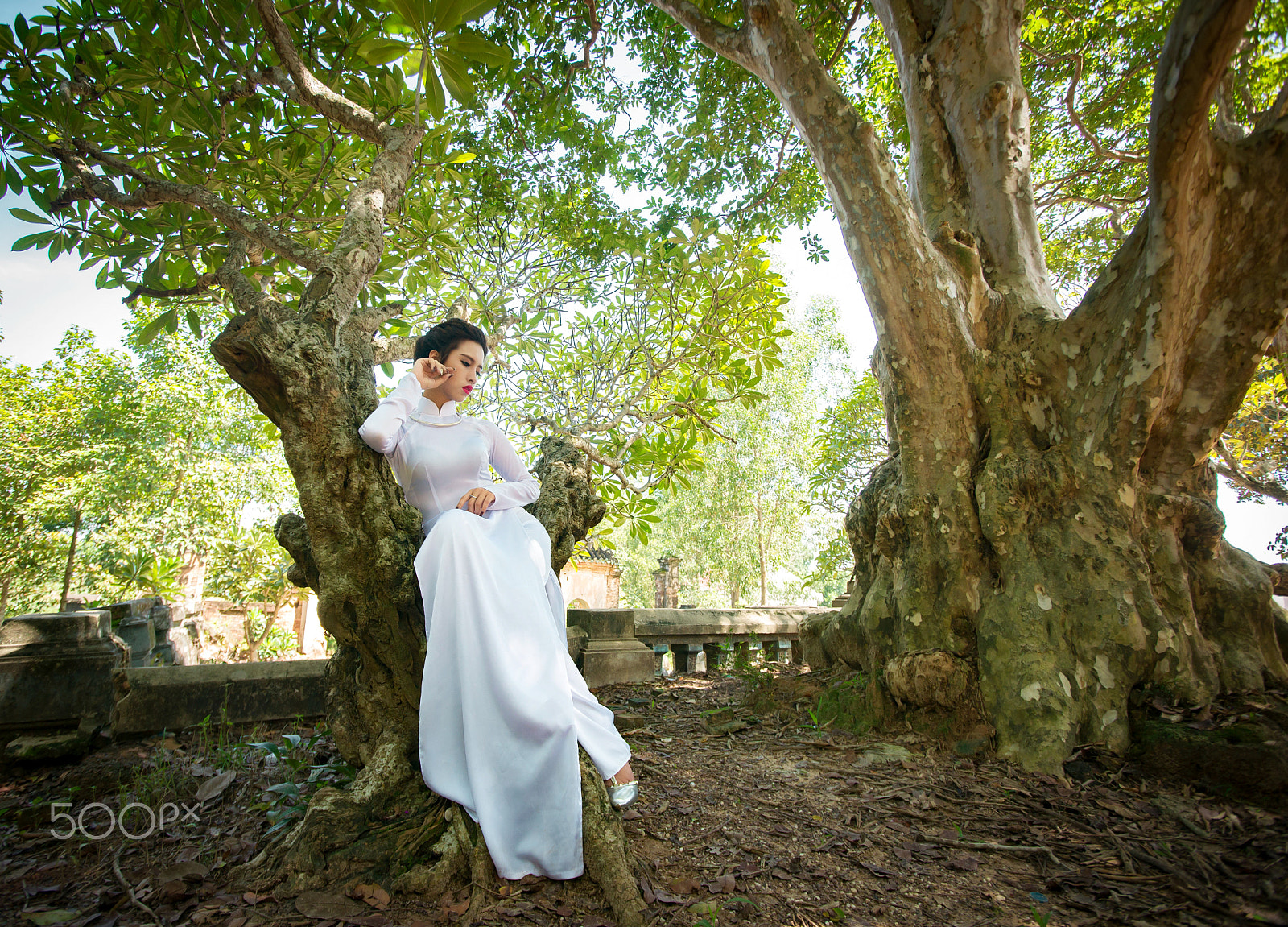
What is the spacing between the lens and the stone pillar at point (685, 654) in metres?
4.46

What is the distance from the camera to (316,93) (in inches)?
108

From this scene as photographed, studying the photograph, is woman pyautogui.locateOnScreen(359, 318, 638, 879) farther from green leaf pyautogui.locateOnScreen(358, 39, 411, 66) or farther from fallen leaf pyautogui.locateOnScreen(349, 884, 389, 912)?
green leaf pyautogui.locateOnScreen(358, 39, 411, 66)

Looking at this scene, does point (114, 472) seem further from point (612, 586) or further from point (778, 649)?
point (778, 649)

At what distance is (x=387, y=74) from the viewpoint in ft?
9.80

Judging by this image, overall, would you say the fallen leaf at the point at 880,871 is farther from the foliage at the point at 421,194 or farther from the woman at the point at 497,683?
the foliage at the point at 421,194

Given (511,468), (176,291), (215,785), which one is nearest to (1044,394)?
(511,468)

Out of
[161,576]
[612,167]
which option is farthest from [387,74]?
[161,576]

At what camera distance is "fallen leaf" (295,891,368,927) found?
1416mm

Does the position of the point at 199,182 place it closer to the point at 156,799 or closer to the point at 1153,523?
the point at 156,799

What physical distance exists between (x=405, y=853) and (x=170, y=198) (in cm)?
286

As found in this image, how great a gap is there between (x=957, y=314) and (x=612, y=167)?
3.36m

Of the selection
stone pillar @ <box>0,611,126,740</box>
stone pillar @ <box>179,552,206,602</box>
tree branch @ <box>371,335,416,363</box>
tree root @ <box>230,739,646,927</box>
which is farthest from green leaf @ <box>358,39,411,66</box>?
stone pillar @ <box>179,552,206,602</box>

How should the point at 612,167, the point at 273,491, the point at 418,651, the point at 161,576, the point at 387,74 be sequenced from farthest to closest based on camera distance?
1. the point at 273,491
2. the point at 161,576
3. the point at 612,167
4. the point at 387,74
5. the point at 418,651

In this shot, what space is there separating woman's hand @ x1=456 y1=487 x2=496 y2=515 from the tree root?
90cm
